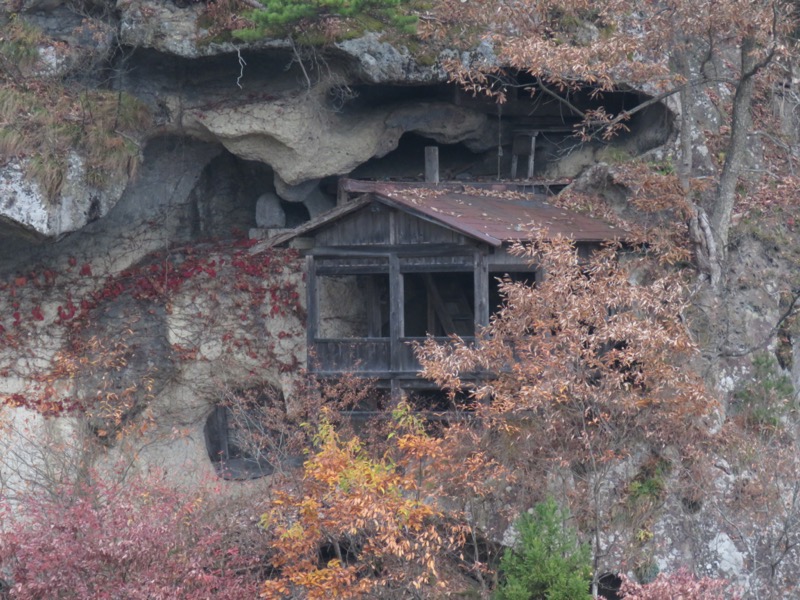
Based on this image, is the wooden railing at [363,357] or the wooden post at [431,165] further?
the wooden post at [431,165]

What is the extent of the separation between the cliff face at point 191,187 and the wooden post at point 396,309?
235cm

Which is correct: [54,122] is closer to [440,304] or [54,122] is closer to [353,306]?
[353,306]

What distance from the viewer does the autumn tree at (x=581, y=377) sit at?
11.3 m

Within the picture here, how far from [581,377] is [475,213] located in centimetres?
397

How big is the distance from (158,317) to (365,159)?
4.18 m

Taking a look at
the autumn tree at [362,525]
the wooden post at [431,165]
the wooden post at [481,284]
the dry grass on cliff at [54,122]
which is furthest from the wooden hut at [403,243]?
the dry grass on cliff at [54,122]

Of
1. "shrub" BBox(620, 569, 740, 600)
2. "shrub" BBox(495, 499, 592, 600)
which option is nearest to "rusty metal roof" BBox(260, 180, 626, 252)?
"shrub" BBox(495, 499, 592, 600)

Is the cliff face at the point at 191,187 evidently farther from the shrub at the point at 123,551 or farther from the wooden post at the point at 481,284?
the wooden post at the point at 481,284

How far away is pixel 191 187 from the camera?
17859 millimetres

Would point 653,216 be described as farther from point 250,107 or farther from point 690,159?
point 250,107

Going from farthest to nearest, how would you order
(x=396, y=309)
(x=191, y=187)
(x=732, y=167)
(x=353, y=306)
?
(x=191, y=187) < (x=353, y=306) < (x=732, y=167) < (x=396, y=309)

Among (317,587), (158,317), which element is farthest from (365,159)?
(317,587)

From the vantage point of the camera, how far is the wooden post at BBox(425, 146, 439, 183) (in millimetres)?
16203

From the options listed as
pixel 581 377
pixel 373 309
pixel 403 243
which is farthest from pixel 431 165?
pixel 581 377
